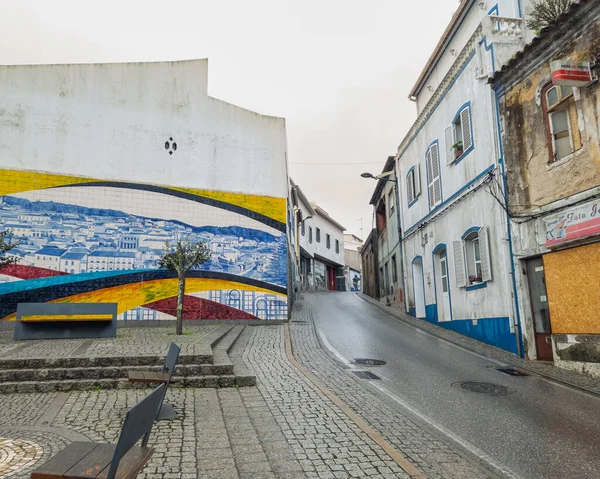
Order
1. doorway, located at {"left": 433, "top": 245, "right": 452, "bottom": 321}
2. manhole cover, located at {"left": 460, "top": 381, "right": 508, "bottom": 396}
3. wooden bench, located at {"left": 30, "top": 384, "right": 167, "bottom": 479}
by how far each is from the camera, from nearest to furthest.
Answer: wooden bench, located at {"left": 30, "top": 384, "right": 167, "bottom": 479} → manhole cover, located at {"left": 460, "top": 381, "right": 508, "bottom": 396} → doorway, located at {"left": 433, "top": 245, "right": 452, "bottom": 321}

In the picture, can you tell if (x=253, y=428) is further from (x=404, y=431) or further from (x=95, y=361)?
(x=95, y=361)

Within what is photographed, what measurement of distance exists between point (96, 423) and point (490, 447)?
14.6ft

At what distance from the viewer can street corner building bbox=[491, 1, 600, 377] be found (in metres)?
8.45

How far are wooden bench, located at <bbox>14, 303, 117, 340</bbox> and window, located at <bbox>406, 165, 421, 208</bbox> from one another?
12180 mm

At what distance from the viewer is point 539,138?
984 cm

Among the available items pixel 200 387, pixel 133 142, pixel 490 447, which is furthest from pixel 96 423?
pixel 133 142

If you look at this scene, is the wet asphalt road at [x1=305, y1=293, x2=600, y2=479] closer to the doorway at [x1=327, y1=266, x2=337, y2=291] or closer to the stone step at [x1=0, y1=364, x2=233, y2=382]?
the stone step at [x1=0, y1=364, x2=233, y2=382]

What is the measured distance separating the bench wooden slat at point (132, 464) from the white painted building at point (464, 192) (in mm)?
9486

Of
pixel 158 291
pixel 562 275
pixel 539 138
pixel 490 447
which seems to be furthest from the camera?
pixel 158 291

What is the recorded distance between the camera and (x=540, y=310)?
32.7 feet

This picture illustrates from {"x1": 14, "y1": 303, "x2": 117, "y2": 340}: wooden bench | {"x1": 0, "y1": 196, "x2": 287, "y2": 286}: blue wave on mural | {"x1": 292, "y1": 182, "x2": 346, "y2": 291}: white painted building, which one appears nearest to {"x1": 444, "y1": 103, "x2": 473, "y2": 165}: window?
{"x1": 0, "y1": 196, "x2": 287, "y2": 286}: blue wave on mural

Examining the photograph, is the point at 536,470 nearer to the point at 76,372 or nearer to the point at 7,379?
the point at 76,372

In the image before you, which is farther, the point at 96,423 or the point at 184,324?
the point at 184,324

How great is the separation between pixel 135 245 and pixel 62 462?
12.0 meters
